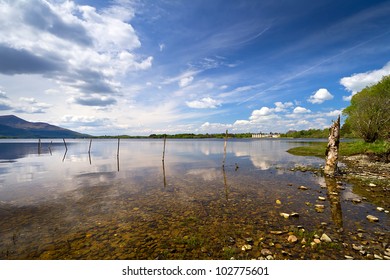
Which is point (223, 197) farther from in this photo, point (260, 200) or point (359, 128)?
point (359, 128)

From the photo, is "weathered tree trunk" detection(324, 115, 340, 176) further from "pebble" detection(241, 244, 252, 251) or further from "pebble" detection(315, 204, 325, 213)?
"pebble" detection(241, 244, 252, 251)

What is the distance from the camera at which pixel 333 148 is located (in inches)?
812

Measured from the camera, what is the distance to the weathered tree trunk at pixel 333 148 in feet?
67.4

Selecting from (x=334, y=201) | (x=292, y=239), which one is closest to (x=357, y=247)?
(x=292, y=239)

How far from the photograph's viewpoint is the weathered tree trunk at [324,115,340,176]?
20.5 metres

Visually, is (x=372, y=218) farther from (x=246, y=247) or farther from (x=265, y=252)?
(x=246, y=247)

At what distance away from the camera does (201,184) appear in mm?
20359

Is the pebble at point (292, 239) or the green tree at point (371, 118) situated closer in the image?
the pebble at point (292, 239)

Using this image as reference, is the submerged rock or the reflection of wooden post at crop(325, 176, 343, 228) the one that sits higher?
the reflection of wooden post at crop(325, 176, 343, 228)

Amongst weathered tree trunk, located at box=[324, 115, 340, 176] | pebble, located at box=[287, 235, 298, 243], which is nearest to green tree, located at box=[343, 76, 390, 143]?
weathered tree trunk, located at box=[324, 115, 340, 176]

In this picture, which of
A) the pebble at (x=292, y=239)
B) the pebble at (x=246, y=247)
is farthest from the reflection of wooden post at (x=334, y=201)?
the pebble at (x=246, y=247)

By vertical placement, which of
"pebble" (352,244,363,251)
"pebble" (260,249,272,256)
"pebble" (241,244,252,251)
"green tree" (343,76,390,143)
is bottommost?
"pebble" (241,244,252,251)

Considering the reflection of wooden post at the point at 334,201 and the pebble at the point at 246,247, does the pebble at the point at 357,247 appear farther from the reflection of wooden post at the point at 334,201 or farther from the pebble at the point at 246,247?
the pebble at the point at 246,247

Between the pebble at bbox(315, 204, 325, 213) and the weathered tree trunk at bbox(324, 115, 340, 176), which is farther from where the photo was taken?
the weathered tree trunk at bbox(324, 115, 340, 176)
